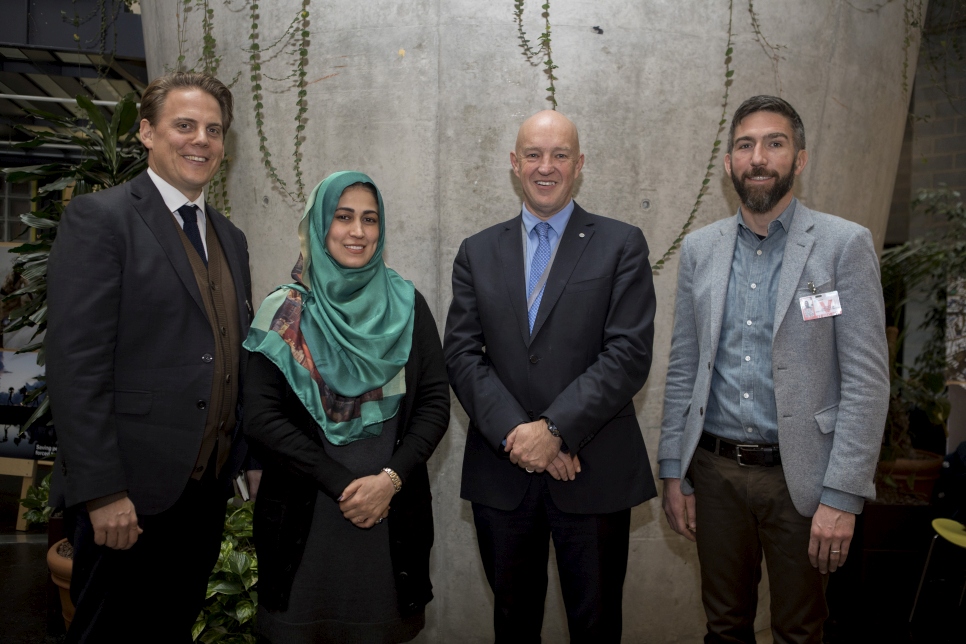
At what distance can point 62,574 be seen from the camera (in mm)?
3025

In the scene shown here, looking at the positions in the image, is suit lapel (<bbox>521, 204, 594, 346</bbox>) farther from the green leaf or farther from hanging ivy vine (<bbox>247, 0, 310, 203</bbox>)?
the green leaf

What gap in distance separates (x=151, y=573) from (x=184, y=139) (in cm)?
115

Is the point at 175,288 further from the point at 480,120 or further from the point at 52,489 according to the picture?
the point at 480,120

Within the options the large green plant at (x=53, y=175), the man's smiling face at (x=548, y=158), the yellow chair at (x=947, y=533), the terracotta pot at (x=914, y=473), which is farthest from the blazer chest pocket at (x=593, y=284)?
the terracotta pot at (x=914, y=473)

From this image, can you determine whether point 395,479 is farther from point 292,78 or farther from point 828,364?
point 292,78

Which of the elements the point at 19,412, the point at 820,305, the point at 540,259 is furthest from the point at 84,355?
the point at 19,412

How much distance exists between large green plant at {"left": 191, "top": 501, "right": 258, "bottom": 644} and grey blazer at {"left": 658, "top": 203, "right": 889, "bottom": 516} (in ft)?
5.89

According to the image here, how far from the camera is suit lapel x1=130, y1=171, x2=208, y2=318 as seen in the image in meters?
1.90

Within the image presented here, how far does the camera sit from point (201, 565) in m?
2.05

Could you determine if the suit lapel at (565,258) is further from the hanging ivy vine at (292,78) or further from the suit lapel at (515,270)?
the hanging ivy vine at (292,78)

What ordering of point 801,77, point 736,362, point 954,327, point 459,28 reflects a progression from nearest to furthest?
point 736,362 → point 459,28 → point 801,77 → point 954,327

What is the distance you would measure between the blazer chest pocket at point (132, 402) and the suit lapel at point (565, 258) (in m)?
1.01

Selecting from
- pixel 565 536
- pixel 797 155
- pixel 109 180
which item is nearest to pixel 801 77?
pixel 797 155

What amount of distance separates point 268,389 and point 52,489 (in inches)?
22.8
